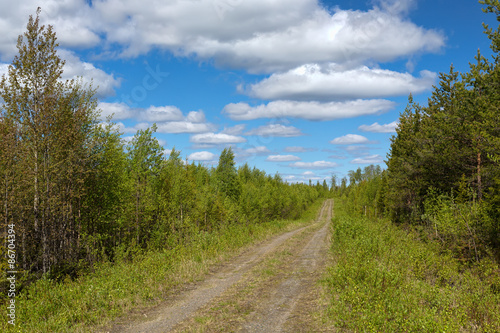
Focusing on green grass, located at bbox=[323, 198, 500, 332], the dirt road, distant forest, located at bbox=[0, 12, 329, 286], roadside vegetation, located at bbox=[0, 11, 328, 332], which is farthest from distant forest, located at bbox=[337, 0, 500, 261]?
distant forest, located at bbox=[0, 12, 329, 286]

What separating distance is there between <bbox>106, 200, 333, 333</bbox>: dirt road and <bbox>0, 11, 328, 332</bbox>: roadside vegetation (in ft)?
3.71

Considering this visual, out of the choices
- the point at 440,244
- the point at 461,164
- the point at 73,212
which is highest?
the point at 461,164

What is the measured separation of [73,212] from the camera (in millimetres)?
18344

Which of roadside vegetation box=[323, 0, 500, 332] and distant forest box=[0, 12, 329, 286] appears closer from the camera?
roadside vegetation box=[323, 0, 500, 332]

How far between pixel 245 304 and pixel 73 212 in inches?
573

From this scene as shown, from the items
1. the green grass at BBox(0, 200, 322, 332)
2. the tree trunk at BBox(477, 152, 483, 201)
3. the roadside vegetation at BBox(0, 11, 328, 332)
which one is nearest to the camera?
the green grass at BBox(0, 200, 322, 332)

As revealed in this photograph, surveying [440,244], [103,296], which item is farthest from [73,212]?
[440,244]

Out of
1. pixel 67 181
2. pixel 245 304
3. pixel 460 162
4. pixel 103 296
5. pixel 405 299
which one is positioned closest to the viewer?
pixel 405 299

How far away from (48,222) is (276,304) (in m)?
13.6

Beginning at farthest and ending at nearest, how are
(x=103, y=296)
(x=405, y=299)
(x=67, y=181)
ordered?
(x=67, y=181), (x=103, y=296), (x=405, y=299)

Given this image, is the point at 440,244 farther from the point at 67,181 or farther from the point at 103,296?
the point at 67,181

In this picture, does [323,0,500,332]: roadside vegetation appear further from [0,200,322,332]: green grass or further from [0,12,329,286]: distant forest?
[0,12,329,286]: distant forest

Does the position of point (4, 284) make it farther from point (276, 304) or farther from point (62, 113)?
point (276, 304)

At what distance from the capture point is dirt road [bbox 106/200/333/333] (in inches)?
282
